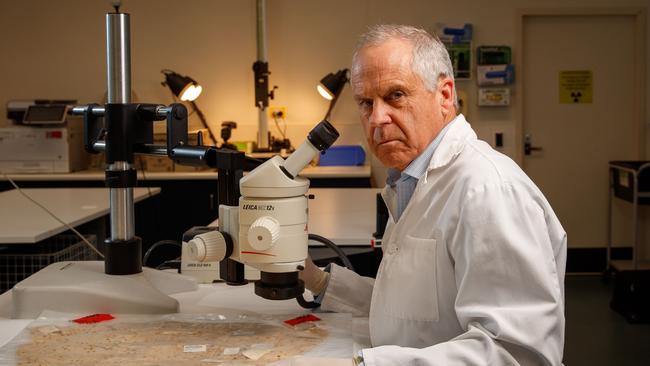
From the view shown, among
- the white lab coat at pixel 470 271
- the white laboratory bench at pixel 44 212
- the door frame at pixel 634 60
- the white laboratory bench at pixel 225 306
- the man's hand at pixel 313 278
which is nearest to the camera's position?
the white lab coat at pixel 470 271

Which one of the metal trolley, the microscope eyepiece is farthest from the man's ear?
the metal trolley

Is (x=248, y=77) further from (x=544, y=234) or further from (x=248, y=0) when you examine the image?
(x=544, y=234)

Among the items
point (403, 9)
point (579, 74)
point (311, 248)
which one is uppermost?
point (403, 9)

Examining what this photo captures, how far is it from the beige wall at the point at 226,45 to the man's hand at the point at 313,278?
13.5 ft

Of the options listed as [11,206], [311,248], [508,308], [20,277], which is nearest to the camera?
[508,308]

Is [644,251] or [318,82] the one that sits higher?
[318,82]

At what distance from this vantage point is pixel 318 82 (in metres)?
5.62

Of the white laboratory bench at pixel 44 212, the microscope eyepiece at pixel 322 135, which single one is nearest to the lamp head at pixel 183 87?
the white laboratory bench at pixel 44 212

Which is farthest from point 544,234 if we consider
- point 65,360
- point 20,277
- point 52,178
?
point 52,178

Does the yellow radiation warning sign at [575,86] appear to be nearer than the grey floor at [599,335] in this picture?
No

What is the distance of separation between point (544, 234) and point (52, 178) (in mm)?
4360

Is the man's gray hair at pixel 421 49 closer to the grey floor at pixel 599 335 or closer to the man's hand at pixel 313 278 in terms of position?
the man's hand at pixel 313 278

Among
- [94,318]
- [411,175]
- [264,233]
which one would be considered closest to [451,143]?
[411,175]

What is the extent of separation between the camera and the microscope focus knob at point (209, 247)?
1.28 m
